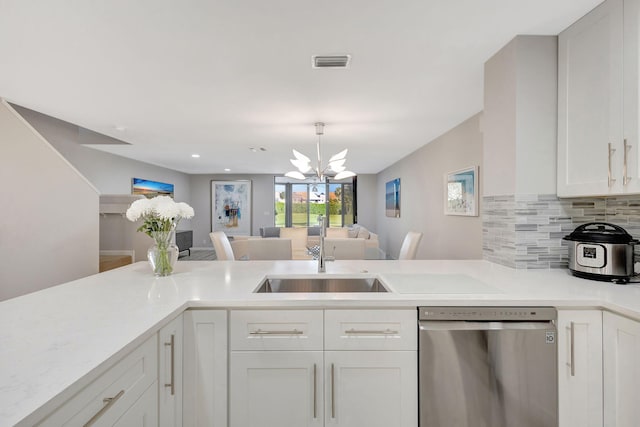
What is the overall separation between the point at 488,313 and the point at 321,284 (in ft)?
2.85

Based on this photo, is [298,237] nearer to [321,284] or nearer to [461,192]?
[461,192]

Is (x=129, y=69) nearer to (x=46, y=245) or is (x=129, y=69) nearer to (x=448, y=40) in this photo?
(x=46, y=245)

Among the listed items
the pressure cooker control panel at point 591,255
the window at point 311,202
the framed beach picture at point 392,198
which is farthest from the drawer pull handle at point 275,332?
the window at point 311,202

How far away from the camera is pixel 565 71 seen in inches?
67.0

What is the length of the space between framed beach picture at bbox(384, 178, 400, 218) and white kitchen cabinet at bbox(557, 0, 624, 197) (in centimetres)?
473

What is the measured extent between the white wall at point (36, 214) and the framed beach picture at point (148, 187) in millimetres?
3552

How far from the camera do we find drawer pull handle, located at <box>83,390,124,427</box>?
2.46 feet

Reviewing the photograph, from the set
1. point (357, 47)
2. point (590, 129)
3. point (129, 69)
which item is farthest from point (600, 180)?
point (129, 69)

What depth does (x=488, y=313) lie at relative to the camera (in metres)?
1.26

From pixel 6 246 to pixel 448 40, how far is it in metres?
3.65

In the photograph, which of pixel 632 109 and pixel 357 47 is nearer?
pixel 632 109

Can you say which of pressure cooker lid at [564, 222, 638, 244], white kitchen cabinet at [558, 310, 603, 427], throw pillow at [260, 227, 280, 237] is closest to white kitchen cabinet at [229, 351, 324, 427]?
white kitchen cabinet at [558, 310, 603, 427]

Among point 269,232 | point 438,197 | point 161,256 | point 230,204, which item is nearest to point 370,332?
point 161,256

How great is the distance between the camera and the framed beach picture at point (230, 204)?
8930 mm
